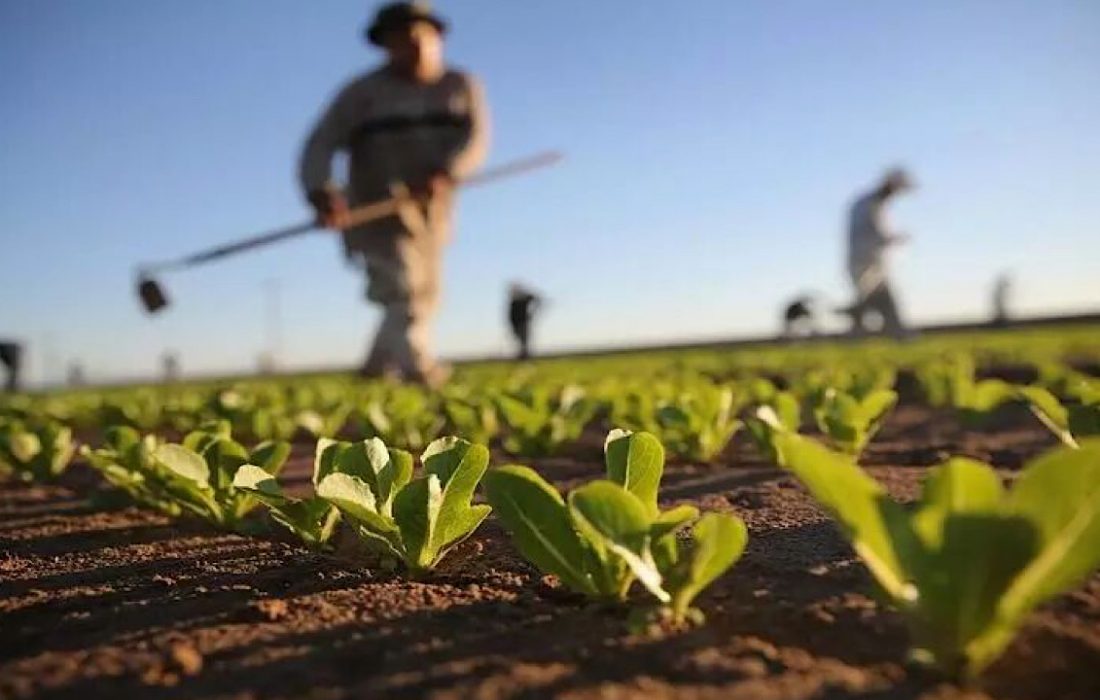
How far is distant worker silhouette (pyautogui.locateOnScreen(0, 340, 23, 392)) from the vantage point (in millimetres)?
12695

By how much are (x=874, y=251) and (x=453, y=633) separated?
1300cm

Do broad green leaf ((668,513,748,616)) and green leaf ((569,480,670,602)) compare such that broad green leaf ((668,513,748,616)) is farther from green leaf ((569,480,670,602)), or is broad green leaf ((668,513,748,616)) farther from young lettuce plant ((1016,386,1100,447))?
young lettuce plant ((1016,386,1100,447))

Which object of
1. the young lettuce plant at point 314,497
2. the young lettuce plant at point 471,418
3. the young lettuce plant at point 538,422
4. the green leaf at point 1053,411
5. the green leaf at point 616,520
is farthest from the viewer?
the young lettuce plant at point 471,418

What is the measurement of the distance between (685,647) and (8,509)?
78.5 inches

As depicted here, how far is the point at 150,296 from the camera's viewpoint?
646 centimetres

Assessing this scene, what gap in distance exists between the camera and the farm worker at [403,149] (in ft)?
21.6

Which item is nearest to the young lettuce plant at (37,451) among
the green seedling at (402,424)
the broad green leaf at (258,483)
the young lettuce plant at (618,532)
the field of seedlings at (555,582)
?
the field of seedlings at (555,582)

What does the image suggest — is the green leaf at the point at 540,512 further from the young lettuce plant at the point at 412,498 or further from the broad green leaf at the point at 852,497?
the broad green leaf at the point at 852,497

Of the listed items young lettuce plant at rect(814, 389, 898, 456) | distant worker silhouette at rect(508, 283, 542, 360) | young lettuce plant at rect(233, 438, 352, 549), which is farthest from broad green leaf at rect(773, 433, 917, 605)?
distant worker silhouette at rect(508, 283, 542, 360)

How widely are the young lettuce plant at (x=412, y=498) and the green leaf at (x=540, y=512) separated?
0.13 meters

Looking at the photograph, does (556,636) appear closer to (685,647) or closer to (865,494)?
(685,647)

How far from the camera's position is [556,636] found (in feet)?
3.26

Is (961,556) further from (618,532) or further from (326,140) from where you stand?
(326,140)

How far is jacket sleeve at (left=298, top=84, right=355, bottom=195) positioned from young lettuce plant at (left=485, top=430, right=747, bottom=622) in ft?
18.9
